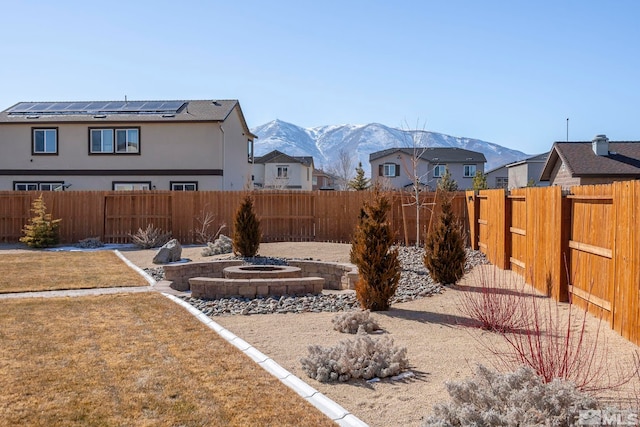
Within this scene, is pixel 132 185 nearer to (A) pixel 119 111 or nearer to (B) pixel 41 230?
(A) pixel 119 111

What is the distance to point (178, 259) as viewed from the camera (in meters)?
16.3

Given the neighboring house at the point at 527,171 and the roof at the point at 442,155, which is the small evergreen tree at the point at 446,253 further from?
the roof at the point at 442,155

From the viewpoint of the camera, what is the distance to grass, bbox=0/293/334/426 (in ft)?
15.1

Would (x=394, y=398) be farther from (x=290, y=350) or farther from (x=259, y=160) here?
(x=259, y=160)

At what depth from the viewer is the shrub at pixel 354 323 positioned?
768 cm

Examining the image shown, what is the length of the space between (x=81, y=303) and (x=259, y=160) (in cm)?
4891

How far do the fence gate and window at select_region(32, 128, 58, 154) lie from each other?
7071 millimetres

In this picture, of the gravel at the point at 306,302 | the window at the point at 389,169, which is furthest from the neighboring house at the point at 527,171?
the gravel at the point at 306,302

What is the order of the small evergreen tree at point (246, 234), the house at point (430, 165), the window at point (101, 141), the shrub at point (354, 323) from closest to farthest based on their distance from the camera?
the shrub at point (354, 323)
the small evergreen tree at point (246, 234)
the window at point (101, 141)
the house at point (430, 165)

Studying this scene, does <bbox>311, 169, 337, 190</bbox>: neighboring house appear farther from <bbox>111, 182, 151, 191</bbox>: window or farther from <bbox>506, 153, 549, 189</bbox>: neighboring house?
<bbox>111, 182, 151, 191</bbox>: window

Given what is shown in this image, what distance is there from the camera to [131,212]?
22.7 metres

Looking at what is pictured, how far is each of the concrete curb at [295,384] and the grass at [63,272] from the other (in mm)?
5341

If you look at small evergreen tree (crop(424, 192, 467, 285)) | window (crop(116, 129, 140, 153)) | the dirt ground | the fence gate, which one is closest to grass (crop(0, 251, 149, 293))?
the fence gate

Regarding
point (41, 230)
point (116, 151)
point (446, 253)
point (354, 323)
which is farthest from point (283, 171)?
point (354, 323)
